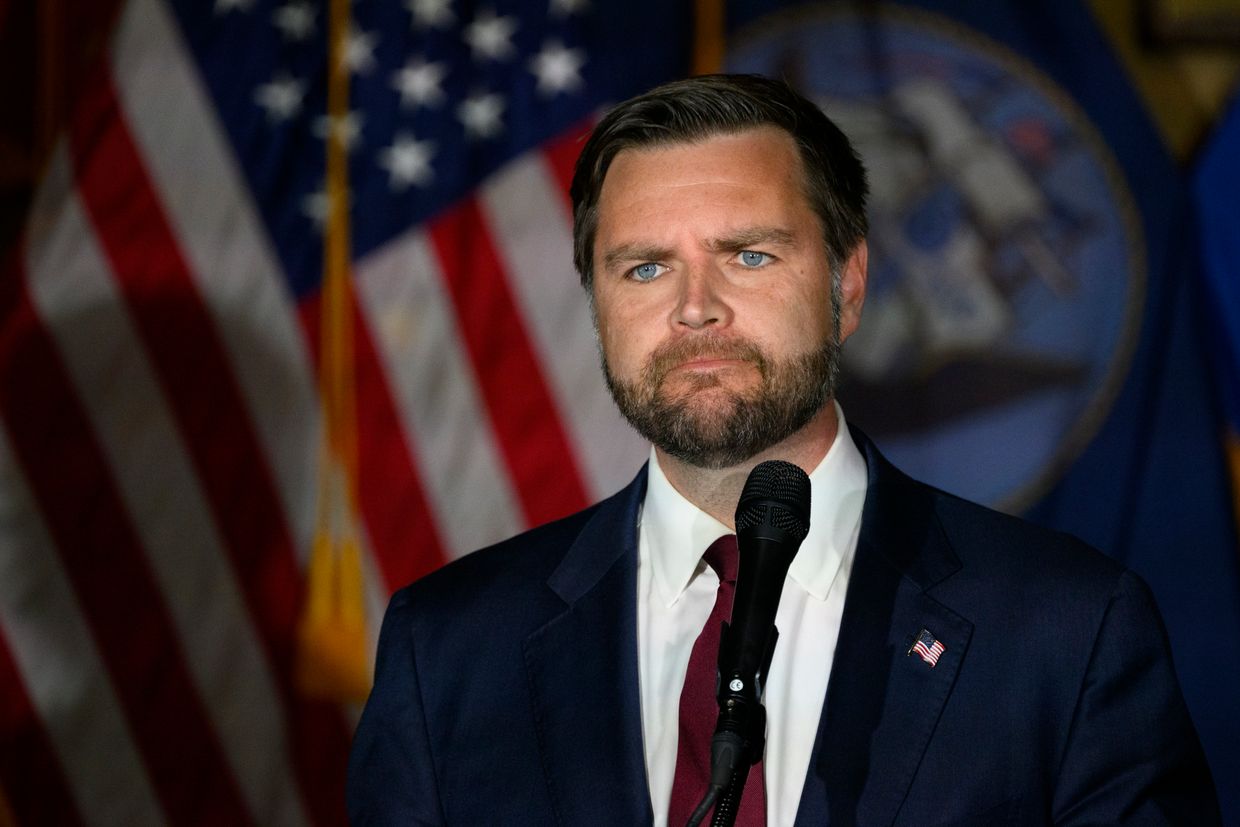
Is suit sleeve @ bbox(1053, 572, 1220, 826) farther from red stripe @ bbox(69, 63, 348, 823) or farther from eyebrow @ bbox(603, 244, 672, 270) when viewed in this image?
red stripe @ bbox(69, 63, 348, 823)

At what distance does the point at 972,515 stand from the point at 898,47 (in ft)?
6.41

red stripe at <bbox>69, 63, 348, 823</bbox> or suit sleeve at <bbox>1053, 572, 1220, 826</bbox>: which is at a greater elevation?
red stripe at <bbox>69, 63, 348, 823</bbox>

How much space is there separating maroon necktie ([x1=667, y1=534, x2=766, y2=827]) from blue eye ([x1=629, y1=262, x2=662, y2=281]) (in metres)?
0.31

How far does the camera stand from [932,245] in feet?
10.7

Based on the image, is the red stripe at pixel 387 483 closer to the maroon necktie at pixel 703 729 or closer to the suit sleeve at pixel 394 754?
the suit sleeve at pixel 394 754

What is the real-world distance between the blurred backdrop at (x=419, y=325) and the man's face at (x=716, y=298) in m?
1.58

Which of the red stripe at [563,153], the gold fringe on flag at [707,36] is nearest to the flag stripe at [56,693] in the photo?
the red stripe at [563,153]

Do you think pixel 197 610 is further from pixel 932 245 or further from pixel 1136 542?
pixel 1136 542

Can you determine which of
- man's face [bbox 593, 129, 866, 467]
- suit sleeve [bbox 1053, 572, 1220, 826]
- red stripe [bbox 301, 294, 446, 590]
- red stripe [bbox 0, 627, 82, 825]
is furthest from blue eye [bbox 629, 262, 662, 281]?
red stripe [bbox 0, 627, 82, 825]

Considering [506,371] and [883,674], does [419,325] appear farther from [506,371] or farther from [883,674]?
[883,674]

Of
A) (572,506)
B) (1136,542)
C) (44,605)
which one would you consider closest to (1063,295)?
(1136,542)

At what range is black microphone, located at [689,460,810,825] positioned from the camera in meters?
0.97

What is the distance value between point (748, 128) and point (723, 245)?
181mm

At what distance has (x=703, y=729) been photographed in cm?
143
